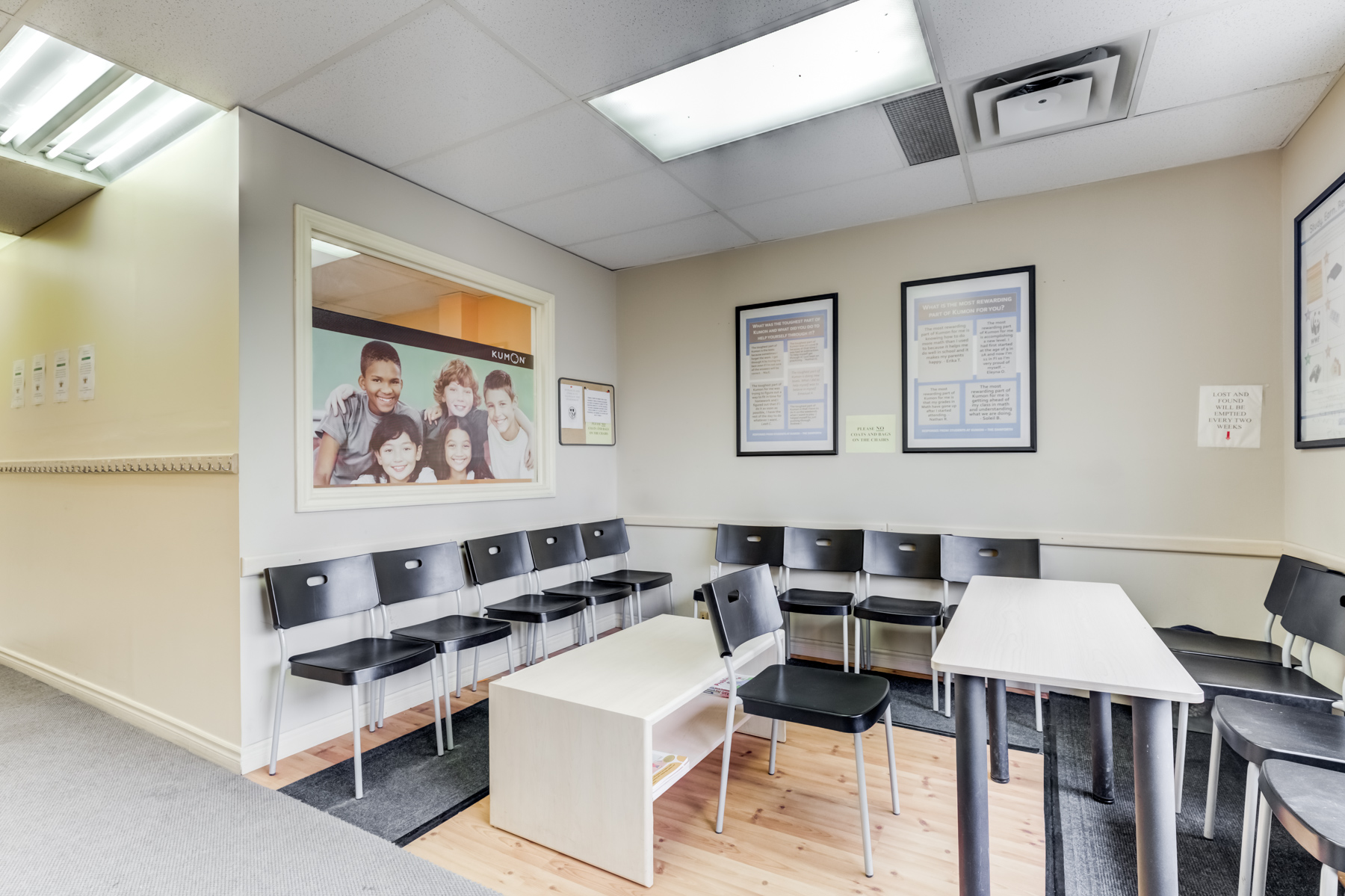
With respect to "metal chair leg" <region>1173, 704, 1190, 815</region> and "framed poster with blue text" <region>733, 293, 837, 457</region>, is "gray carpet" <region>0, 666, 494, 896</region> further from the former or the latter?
"framed poster with blue text" <region>733, 293, 837, 457</region>

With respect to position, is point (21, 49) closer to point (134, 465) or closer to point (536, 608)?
point (134, 465)

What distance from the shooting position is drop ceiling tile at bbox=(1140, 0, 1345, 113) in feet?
6.76

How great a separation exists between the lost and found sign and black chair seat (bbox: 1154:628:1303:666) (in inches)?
38.0

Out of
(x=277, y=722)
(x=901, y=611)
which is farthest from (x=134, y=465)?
(x=901, y=611)

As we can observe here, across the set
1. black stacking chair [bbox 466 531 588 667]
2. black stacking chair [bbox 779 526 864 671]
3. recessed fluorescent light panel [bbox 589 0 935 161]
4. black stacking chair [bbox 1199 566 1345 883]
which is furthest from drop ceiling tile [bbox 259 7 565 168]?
black stacking chair [bbox 1199 566 1345 883]

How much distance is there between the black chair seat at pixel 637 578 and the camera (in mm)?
3910

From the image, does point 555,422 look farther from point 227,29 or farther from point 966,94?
point 966,94

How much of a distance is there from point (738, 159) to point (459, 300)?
1671 millimetres

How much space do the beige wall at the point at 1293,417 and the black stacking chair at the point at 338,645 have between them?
11.3 feet

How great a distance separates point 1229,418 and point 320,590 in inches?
163

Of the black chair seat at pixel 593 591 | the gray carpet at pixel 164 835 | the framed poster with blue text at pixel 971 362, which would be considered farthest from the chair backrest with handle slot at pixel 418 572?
the framed poster with blue text at pixel 971 362

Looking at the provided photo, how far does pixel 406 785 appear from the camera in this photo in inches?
96.9

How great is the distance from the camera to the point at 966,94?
2541mm

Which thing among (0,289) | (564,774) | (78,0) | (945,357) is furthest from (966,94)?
(0,289)
